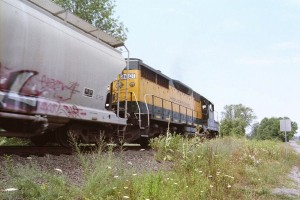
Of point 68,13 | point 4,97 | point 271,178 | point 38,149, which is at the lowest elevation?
point 271,178

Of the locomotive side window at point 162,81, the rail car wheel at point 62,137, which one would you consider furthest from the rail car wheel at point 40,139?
the locomotive side window at point 162,81

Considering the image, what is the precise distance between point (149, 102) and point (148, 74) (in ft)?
4.24

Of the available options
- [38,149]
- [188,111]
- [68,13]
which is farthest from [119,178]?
[188,111]

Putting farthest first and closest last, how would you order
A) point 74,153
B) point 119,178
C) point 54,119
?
point 74,153 < point 54,119 < point 119,178

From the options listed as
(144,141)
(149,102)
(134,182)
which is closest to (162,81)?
(149,102)

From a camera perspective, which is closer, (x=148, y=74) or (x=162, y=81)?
(x=148, y=74)

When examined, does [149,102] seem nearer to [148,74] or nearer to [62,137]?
[148,74]

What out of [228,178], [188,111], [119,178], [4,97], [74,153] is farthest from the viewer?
[188,111]

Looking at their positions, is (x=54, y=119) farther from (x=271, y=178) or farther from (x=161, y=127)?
(x=161, y=127)

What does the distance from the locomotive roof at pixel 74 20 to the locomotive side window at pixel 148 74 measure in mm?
2777

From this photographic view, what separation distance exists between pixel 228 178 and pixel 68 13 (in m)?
5.73

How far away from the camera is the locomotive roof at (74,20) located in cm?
774

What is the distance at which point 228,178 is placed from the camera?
6.54 m

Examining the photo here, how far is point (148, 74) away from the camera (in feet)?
44.2
